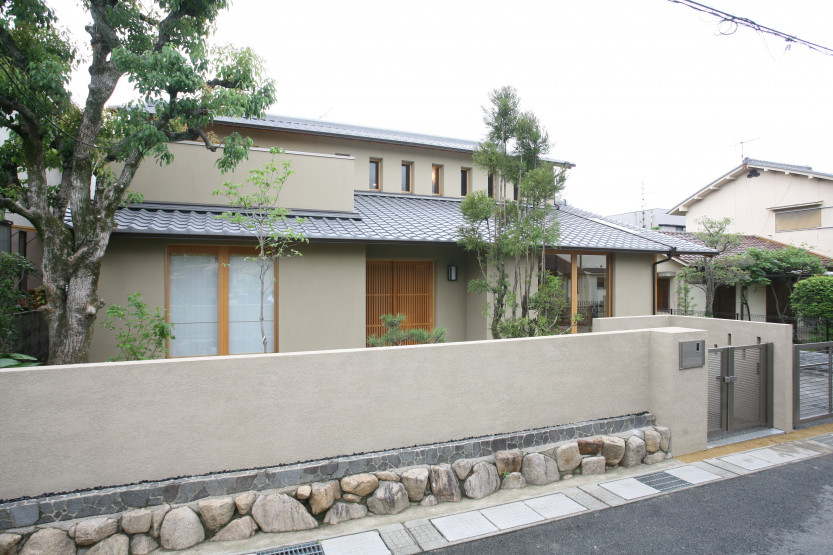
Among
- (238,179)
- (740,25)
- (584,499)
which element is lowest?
(584,499)

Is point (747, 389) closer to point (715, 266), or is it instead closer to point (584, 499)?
point (584, 499)

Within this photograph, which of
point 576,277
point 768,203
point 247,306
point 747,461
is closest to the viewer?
point 747,461

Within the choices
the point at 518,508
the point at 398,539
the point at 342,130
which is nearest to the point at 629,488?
the point at 518,508

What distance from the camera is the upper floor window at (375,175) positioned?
11414mm

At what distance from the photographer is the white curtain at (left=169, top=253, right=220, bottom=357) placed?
703 cm

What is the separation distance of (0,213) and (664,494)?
851 cm

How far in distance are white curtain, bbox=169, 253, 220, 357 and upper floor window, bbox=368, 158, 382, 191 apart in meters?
5.13

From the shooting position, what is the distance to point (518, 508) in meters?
4.27

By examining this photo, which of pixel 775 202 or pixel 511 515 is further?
pixel 775 202

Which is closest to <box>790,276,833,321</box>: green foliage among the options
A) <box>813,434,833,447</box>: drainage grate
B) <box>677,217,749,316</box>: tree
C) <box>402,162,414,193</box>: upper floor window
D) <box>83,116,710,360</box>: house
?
<box>677,217,749,316</box>: tree

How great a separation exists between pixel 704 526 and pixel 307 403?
12.3ft

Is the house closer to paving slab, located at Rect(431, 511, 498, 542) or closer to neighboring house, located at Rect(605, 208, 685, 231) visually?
paving slab, located at Rect(431, 511, 498, 542)

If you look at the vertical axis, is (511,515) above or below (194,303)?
below

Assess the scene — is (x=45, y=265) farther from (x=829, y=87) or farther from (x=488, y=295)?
(x=829, y=87)
